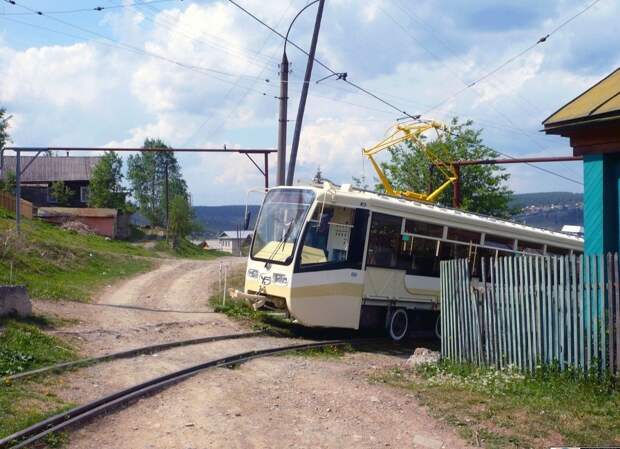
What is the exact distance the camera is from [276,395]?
9.82 metres

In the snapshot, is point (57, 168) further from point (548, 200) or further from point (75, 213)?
point (548, 200)

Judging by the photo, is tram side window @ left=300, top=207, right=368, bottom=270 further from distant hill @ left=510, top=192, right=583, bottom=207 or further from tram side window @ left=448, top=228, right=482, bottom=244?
distant hill @ left=510, top=192, right=583, bottom=207

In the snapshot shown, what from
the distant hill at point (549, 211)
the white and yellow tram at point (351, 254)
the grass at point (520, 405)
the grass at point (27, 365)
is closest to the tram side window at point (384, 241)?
the white and yellow tram at point (351, 254)

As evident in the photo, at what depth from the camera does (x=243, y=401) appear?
9.38 m

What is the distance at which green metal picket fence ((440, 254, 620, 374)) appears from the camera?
31.6 ft

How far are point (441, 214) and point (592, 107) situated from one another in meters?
6.36

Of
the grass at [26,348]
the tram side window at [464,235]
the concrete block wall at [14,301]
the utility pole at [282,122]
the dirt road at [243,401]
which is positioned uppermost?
the utility pole at [282,122]

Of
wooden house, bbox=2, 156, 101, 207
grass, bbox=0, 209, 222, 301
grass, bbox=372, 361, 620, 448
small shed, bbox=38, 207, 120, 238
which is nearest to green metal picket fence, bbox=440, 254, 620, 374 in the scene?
grass, bbox=372, 361, 620, 448

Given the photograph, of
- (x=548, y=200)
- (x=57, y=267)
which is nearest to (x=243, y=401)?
(x=57, y=267)

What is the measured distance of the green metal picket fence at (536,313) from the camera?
31.6 ft

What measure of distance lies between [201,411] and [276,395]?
53.0 inches

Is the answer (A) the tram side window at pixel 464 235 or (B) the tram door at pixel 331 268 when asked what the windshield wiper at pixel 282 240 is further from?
(A) the tram side window at pixel 464 235

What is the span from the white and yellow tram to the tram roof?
0.03 meters

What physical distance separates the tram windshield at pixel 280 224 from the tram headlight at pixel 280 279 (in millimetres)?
283
